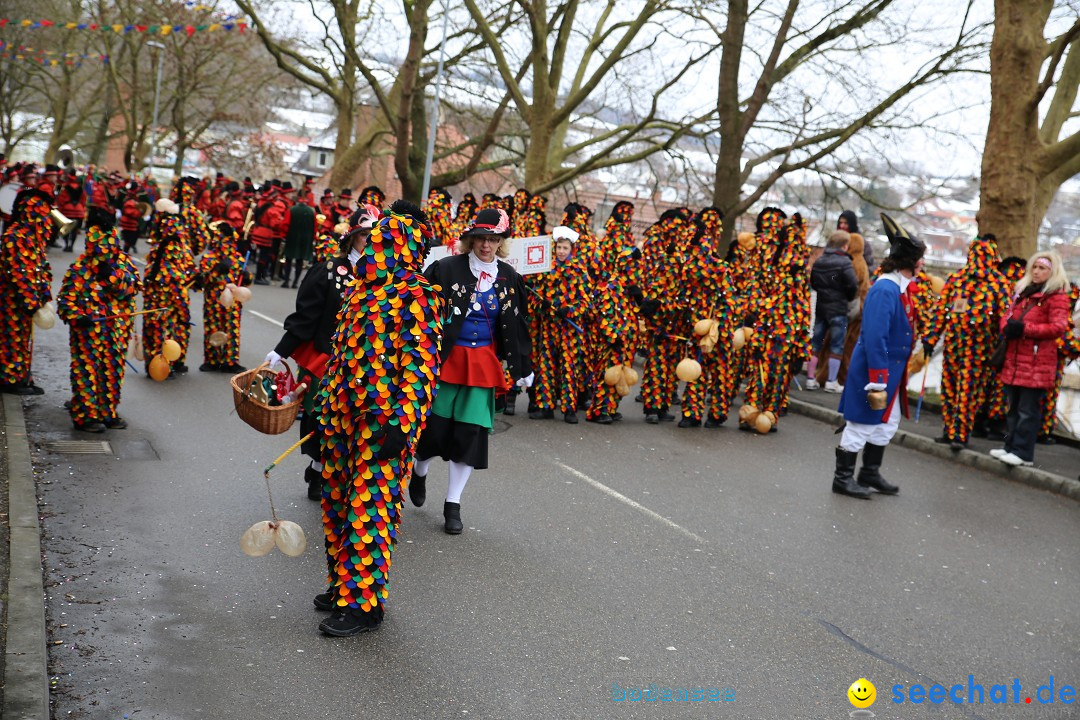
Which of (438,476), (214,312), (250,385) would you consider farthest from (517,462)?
(214,312)

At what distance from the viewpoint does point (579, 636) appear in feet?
18.3

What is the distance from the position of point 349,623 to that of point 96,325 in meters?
4.88

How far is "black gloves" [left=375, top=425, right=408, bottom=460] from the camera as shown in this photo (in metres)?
5.23

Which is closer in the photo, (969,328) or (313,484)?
(313,484)

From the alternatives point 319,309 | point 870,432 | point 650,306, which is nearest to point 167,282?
point 650,306

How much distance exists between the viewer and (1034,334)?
416 inches

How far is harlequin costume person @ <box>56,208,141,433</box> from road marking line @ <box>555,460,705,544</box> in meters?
3.68

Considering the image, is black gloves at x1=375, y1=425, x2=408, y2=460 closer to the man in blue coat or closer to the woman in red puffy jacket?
the man in blue coat

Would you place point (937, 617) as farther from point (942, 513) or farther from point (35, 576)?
point (35, 576)

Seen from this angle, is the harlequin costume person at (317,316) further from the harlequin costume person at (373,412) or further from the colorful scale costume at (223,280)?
the colorful scale costume at (223,280)

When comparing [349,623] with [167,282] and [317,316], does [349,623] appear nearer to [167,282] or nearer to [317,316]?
[317,316]

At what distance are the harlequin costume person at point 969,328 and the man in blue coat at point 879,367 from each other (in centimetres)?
248

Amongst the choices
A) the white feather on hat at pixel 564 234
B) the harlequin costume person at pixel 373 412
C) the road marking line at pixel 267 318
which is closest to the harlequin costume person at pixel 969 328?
the white feather on hat at pixel 564 234

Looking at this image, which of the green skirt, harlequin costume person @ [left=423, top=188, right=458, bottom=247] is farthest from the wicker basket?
harlequin costume person @ [left=423, top=188, right=458, bottom=247]
